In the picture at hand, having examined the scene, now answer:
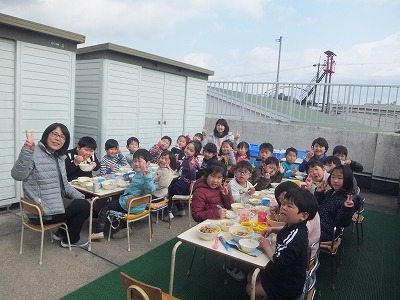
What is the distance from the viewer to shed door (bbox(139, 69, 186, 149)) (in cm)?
752

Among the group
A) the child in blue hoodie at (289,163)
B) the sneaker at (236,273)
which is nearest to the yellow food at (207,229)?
the sneaker at (236,273)

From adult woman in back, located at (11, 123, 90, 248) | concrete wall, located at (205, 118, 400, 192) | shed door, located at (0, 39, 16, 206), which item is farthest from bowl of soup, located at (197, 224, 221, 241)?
concrete wall, located at (205, 118, 400, 192)

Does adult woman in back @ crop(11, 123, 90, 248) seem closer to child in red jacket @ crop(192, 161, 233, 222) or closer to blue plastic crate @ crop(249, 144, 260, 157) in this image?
child in red jacket @ crop(192, 161, 233, 222)

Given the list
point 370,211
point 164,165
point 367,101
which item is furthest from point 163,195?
point 367,101

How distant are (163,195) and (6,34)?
3.50 meters

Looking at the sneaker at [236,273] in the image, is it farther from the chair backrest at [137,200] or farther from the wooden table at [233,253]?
the chair backrest at [137,200]

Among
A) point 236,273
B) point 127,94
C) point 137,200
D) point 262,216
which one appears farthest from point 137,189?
point 127,94

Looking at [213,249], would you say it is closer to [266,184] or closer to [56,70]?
[266,184]

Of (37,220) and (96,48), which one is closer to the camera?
(37,220)

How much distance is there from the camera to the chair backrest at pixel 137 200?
380cm

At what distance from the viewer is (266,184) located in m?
4.80

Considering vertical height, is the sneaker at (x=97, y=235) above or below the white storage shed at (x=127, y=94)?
below

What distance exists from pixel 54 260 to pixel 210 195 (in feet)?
6.82

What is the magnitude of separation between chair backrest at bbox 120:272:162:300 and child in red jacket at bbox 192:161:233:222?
5.02 ft
